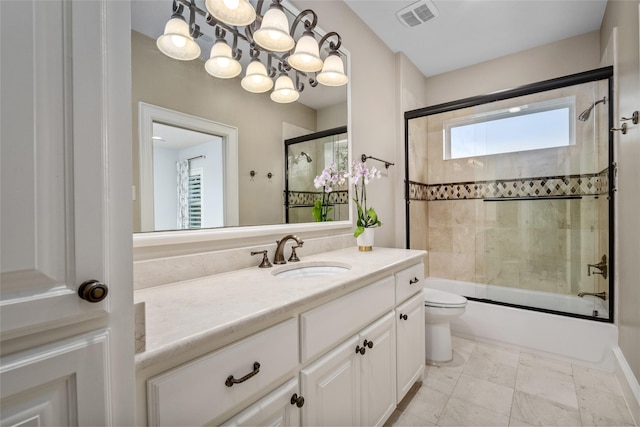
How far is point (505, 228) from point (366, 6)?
7.57 feet

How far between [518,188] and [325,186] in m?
2.02

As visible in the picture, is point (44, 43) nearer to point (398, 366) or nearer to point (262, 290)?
point (262, 290)

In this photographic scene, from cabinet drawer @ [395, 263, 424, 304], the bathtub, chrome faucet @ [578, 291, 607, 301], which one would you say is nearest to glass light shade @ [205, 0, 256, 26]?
cabinet drawer @ [395, 263, 424, 304]

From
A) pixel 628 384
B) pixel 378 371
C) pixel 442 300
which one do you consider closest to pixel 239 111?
pixel 378 371

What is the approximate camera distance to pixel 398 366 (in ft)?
4.78

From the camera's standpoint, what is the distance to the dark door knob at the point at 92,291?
42cm

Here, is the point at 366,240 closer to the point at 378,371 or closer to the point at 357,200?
the point at 357,200

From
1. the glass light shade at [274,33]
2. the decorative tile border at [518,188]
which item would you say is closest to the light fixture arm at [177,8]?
the glass light shade at [274,33]

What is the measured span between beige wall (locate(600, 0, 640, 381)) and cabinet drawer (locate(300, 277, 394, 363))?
138 cm

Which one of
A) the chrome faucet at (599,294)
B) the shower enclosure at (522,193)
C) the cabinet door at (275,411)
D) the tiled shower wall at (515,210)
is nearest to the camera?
the cabinet door at (275,411)

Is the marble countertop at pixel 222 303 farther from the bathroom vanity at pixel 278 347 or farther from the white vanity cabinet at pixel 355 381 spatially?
the white vanity cabinet at pixel 355 381

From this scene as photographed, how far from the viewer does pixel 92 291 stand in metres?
0.42

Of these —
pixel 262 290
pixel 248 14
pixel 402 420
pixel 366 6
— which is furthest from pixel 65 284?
pixel 366 6

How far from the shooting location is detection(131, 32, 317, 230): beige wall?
1042mm
